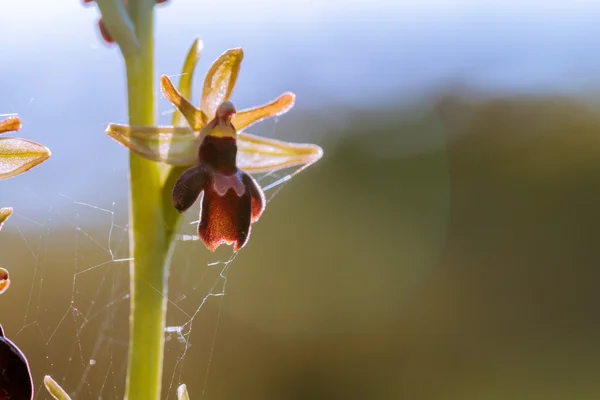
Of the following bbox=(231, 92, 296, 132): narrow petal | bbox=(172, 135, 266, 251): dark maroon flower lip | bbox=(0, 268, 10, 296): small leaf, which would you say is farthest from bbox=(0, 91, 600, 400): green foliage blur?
bbox=(0, 268, 10, 296): small leaf

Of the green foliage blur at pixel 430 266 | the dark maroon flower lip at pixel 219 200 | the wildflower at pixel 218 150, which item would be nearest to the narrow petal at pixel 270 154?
the wildflower at pixel 218 150

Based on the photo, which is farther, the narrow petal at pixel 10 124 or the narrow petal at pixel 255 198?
the narrow petal at pixel 255 198

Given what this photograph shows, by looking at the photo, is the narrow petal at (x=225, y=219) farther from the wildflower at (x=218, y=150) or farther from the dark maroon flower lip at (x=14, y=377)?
the dark maroon flower lip at (x=14, y=377)

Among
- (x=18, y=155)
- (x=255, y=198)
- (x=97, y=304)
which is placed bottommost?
(x=97, y=304)

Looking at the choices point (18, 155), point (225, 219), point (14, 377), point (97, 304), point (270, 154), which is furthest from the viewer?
point (97, 304)

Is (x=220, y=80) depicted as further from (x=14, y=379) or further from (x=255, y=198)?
(x=14, y=379)

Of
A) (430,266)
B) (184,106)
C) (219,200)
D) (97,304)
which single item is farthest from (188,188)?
(430,266)

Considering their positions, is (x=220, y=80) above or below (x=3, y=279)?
above
